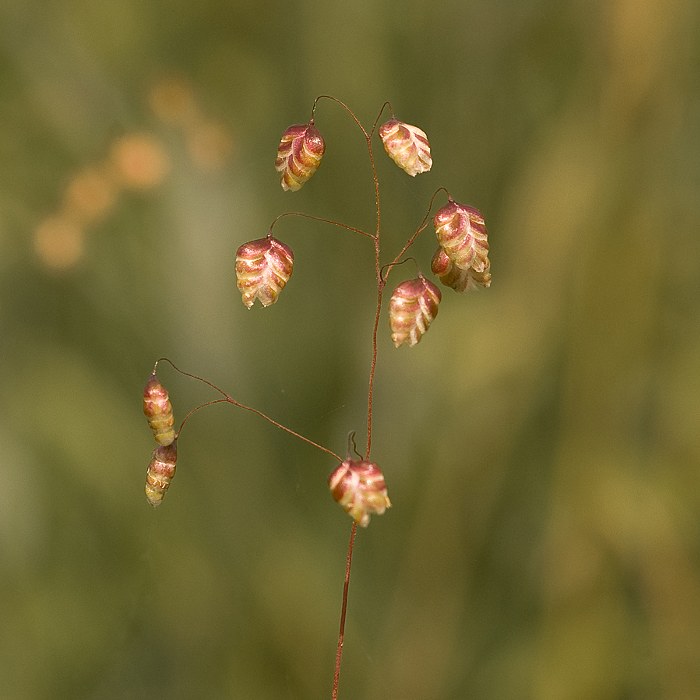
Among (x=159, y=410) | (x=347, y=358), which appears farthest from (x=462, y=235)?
(x=347, y=358)

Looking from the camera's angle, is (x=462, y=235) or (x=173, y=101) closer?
(x=462, y=235)

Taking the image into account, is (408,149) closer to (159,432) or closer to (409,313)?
(409,313)

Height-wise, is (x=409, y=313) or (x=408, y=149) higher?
(x=408, y=149)

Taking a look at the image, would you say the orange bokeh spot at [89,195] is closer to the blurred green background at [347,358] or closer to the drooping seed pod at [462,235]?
the blurred green background at [347,358]

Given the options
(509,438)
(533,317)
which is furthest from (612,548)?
(533,317)

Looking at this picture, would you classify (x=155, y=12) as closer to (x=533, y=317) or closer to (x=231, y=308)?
(x=231, y=308)

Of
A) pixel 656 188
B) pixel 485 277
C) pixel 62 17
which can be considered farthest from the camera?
pixel 656 188

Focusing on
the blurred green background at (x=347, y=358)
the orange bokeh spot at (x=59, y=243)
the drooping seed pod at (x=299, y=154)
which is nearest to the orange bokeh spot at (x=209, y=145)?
the blurred green background at (x=347, y=358)
